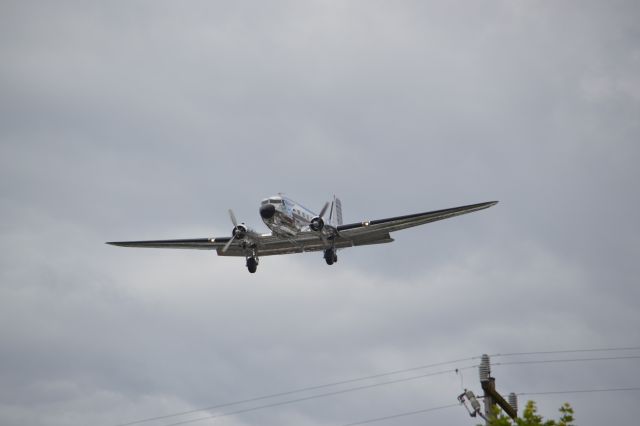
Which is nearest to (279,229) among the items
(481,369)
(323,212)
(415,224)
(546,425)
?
(323,212)

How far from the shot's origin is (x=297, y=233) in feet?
186

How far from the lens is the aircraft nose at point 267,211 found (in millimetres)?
54281

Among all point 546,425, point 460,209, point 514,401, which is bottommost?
point 546,425

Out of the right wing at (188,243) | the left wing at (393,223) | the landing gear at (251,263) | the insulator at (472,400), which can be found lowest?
the insulator at (472,400)

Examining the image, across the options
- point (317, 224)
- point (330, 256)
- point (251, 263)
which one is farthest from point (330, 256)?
point (251, 263)

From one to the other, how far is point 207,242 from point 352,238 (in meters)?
10.2

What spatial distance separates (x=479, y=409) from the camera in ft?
114

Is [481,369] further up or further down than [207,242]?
further down

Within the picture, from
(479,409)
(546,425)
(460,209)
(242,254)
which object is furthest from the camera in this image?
(242,254)

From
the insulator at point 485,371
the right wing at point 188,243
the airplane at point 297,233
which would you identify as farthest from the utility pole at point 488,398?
the right wing at point 188,243

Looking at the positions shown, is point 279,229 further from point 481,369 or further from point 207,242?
point 481,369

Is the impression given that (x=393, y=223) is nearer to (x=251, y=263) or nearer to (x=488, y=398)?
(x=251, y=263)

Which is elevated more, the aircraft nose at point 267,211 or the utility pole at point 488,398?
the aircraft nose at point 267,211

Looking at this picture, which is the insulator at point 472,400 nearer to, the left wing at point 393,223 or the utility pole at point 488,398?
the utility pole at point 488,398
